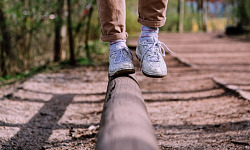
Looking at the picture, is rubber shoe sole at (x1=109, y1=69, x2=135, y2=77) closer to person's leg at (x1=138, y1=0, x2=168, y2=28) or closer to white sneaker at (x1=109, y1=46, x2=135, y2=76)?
white sneaker at (x1=109, y1=46, x2=135, y2=76)

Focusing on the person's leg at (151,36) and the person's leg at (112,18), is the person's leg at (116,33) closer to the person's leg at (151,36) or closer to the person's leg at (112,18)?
the person's leg at (112,18)

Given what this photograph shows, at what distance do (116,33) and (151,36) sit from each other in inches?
9.9

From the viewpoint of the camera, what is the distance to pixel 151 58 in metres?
1.83

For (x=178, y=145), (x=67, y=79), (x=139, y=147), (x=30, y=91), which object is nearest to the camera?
(x=139, y=147)

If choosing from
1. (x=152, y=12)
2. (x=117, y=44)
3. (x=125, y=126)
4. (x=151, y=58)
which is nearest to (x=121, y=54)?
(x=117, y=44)

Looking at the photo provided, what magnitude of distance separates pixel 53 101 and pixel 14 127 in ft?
2.85

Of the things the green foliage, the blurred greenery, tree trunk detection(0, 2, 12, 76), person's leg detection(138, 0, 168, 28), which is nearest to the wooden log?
person's leg detection(138, 0, 168, 28)

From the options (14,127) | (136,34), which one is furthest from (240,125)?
(136,34)

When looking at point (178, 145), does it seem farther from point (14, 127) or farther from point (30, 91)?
point (30, 91)

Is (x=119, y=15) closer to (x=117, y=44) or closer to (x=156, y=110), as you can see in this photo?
(x=117, y=44)

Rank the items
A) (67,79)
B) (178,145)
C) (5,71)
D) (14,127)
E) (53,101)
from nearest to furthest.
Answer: (178,145)
(14,127)
(53,101)
(67,79)
(5,71)

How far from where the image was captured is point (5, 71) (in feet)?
21.6

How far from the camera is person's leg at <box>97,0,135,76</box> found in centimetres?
172

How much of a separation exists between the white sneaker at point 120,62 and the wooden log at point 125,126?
0.32 metres
